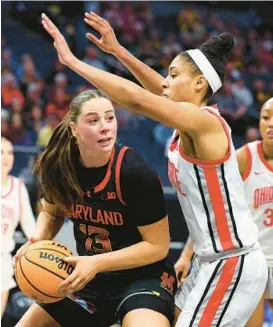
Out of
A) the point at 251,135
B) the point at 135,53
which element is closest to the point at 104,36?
the point at 251,135

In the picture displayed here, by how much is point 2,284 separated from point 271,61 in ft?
35.7

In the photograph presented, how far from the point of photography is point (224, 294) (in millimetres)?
3633

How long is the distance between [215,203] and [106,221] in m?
0.61

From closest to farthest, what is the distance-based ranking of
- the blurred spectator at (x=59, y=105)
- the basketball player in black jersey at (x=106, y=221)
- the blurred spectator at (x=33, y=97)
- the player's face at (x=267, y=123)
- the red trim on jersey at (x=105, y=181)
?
the basketball player in black jersey at (x=106, y=221)
the red trim on jersey at (x=105, y=181)
the player's face at (x=267, y=123)
the blurred spectator at (x=59, y=105)
the blurred spectator at (x=33, y=97)

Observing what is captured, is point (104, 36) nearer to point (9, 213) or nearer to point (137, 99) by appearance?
point (137, 99)

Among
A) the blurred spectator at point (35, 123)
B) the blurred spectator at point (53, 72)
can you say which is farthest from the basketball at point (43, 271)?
the blurred spectator at point (53, 72)

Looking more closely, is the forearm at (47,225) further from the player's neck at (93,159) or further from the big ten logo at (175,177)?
the big ten logo at (175,177)

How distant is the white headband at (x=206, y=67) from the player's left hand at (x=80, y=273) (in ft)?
3.37

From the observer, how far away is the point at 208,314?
11.9 feet

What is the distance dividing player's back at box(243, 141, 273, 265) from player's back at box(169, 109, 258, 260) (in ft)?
4.64

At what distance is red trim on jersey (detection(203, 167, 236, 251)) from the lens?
356 centimetres

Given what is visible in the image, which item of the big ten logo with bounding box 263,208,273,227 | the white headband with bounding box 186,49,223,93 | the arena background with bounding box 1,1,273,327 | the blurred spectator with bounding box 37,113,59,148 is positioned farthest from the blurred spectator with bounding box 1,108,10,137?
the white headband with bounding box 186,49,223,93

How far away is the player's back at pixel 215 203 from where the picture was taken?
3568mm

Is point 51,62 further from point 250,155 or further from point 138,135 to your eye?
point 250,155
